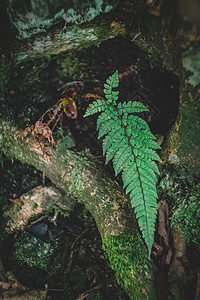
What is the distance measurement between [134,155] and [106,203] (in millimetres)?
776

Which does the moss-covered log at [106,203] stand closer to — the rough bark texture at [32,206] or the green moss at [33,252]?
the rough bark texture at [32,206]

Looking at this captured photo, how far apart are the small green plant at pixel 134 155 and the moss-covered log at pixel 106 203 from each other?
1.58ft

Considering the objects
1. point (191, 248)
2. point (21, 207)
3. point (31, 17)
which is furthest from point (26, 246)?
point (31, 17)

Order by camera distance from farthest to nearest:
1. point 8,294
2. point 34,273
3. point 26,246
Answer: point 26,246 → point 34,273 → point 8,294

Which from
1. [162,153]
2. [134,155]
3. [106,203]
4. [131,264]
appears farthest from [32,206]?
[162,153]

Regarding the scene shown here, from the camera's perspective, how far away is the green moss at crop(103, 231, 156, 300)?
1.80 meters

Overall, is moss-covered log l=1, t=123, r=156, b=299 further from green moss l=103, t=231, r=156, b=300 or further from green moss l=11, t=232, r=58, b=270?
green moss l=11, t=232, r=58, b=270

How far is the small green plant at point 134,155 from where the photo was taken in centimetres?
159

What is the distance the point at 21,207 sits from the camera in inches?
120

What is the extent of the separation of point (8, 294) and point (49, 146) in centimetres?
201

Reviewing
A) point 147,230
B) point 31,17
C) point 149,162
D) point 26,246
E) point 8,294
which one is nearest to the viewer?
point 147,230

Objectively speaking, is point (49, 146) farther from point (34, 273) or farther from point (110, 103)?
point (34, 273)

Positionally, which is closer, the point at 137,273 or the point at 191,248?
the point at 137,273

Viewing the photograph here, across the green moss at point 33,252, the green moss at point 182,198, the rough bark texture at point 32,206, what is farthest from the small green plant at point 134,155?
the green moss at point 33,252
